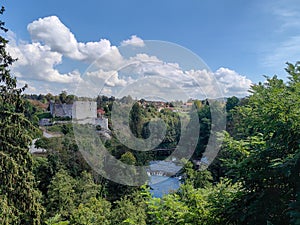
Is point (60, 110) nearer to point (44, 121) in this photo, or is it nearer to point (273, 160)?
point (44, 121)

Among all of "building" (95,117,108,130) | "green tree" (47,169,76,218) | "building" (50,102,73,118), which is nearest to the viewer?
"building" (95,117,108,130)

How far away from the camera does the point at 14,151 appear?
5.72 m

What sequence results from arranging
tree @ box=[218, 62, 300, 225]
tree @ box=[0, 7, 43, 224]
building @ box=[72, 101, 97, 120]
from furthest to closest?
building @ box=[72, 101, 97, 120], tree @ box=[0, 7, 43, 224], tree @ box=[218, 62, 300, 225]

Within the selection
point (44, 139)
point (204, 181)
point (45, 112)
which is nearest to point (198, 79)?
point (204, 181)

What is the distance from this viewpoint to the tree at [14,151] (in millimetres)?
5453

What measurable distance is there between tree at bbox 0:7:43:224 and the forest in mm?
20

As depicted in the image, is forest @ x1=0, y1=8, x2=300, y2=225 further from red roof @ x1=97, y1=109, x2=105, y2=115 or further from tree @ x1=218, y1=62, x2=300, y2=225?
red roof @ x1=97, y1=109, x2=105, y2=115

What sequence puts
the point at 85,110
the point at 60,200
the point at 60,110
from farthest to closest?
the point at 60,110
the point at 60,200
the point at 85,110

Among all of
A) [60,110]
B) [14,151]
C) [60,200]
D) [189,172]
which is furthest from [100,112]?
[60,110]

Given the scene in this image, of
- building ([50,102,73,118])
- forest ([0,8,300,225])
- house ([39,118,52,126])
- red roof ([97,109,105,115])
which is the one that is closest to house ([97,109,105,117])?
red roof ([97,109,105,115])

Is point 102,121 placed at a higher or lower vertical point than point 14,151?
higher

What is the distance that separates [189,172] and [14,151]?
6.96 meters

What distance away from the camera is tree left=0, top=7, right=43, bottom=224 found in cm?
545

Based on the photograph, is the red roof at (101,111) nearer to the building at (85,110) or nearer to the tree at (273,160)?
the building at (85,110)
